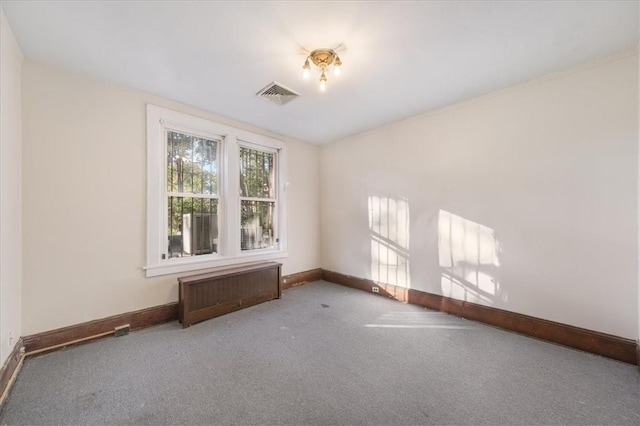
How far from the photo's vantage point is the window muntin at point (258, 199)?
3840 millimetres

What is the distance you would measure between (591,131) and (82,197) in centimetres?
483

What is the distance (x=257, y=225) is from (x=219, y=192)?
2.69 ft

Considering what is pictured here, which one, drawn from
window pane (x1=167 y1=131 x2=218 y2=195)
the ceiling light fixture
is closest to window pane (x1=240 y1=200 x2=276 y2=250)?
window pane (x1=167 y1=131 x2=218 y2=195)

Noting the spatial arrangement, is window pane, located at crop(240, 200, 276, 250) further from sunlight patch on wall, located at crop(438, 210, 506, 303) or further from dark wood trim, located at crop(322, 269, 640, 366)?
sunlight patch on wall, located at crop(438, 210, 506, 303)

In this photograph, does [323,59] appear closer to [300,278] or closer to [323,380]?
[323,380]

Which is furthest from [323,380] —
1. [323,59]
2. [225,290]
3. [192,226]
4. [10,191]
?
[10,191]

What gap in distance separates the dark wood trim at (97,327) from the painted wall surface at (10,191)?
0.60 feet

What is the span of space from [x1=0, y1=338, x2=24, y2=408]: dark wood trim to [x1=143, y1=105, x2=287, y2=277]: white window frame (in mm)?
1037

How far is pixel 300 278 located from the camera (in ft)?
14.5

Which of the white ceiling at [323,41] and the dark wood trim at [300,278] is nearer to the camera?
the white ceiling at [323,41]

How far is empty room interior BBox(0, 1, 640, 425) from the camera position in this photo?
1.70 metres

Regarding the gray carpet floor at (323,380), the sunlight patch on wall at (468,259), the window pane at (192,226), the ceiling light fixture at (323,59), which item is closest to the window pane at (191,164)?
the window pane at (192,226)

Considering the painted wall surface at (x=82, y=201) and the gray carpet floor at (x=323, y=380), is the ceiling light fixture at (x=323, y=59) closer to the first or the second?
the painted wall surface at (x=82, y=201)

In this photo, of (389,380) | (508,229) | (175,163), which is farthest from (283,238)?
(508,229)
